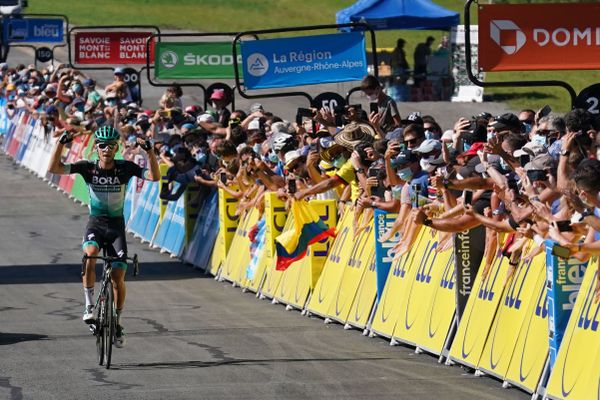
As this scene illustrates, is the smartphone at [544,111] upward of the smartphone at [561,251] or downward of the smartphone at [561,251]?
upward

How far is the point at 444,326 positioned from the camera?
12.9 meters

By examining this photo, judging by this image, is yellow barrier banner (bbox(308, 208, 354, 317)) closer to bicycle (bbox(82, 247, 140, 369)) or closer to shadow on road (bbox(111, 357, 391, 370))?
shadow on road (bbox(111, 357, 391, 370))

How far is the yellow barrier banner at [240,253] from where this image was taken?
1922cm

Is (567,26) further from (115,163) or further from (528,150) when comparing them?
(115,163)

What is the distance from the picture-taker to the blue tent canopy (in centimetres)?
3791

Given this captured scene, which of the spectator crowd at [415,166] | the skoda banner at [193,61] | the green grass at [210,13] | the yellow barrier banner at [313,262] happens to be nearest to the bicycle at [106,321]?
the spectator crowd at [415,166]

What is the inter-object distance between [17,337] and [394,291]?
3.72 m

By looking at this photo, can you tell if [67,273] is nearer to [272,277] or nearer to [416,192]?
[272,277]

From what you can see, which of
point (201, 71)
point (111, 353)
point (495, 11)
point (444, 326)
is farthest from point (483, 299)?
point (201, 71)

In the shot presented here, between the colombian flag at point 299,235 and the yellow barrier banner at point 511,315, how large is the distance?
4726mm

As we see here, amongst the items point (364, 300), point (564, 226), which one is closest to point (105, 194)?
point (364, 300)

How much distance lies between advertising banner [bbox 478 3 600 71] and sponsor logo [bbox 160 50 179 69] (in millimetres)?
10643

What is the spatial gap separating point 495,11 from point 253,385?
388 cm

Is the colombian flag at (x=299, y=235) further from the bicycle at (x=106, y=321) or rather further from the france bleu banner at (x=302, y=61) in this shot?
the bicycle at (x=106, y=321)
